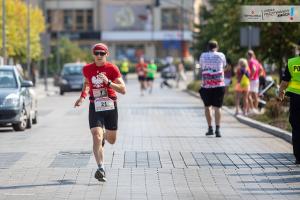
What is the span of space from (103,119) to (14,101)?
916 cm

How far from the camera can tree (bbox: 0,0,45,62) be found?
195 ft

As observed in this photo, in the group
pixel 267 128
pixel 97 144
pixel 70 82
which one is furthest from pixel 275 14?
pixel 70 82

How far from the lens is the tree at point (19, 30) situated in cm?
5953

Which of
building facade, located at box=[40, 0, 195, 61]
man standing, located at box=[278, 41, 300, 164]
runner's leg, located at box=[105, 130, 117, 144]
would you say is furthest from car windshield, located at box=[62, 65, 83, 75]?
building facade, located at box=[40, 0, 195, 61]

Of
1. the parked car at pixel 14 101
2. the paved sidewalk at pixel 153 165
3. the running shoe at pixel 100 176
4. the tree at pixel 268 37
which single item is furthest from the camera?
the tree at pixel 268 37

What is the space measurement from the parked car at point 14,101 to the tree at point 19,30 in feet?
111

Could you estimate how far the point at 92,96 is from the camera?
1197 centimetres

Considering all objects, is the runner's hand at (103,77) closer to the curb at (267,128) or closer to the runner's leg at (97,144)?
the runner's leg at (97,144)

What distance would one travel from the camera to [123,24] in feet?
370

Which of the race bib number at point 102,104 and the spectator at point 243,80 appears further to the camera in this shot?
the spectator at point 243,80

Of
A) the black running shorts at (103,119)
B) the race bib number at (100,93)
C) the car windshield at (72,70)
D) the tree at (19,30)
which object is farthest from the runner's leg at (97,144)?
the tree at (19,30)

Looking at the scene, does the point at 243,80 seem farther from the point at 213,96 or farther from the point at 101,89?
the point at 101,89

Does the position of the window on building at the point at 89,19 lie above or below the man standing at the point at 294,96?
above

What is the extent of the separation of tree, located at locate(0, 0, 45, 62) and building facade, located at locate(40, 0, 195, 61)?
4088 cm
